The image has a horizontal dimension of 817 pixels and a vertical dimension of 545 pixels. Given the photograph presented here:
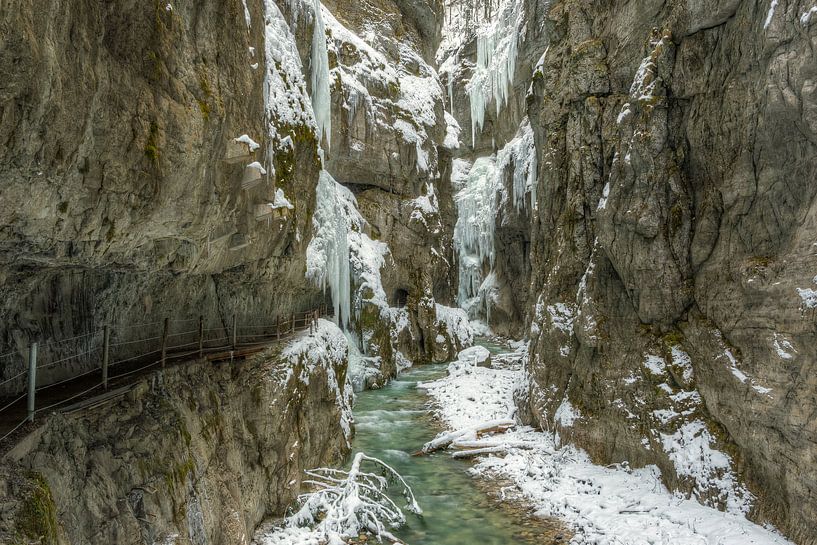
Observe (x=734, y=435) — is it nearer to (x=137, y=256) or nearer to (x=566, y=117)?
(x=566, y=117)

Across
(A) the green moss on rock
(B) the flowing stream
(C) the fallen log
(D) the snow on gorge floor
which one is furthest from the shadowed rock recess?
(B) the flowing stream

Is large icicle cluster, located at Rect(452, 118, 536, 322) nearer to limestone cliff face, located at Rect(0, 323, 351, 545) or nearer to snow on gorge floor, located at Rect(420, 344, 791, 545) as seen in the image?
snow on gorge floor, located at Rect(420, 344, 791, 545)

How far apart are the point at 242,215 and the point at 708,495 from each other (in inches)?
373

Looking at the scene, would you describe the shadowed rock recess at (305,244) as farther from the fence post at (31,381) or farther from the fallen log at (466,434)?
the fallen log at (466,434)

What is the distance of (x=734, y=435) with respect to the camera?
8.42 m

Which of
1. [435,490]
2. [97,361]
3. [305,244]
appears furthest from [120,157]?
[435,490]

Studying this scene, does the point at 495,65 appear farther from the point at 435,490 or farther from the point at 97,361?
the point at 97,361

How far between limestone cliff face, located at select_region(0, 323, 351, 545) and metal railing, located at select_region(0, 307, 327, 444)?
338 millimetres

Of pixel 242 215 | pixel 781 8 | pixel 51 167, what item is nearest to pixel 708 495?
pixel 781 8

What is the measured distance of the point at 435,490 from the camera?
1102 cm

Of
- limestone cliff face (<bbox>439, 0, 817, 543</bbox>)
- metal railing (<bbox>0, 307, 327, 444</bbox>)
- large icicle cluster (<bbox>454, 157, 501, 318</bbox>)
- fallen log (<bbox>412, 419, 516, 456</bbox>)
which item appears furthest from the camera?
large icicle cluster (<bbox>454, 157, 501, 318</bbox>)

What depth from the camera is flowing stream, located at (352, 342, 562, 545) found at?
9008mm

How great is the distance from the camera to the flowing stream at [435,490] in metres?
9.01

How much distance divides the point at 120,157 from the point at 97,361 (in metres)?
4.22
